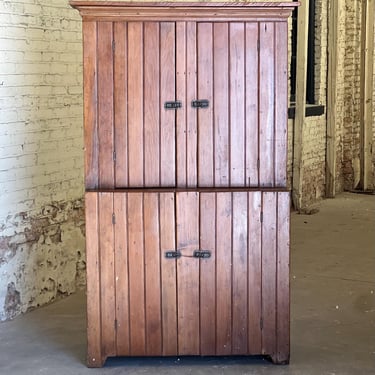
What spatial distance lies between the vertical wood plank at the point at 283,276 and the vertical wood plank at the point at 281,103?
0.13 meters

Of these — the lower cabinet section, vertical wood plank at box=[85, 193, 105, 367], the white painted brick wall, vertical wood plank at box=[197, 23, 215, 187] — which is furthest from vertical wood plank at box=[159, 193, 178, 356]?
the white painted brick wall

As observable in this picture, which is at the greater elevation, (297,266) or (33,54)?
(33,54)

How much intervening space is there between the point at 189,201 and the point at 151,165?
27cm

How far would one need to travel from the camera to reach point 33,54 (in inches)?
198

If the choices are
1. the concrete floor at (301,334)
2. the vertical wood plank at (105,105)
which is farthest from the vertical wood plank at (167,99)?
the concrete floor at (301,334)

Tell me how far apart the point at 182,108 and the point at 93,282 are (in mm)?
976

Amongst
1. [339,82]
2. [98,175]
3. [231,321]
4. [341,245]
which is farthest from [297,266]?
[339,82]

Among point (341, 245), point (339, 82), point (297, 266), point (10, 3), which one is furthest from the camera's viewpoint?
point (339, 82)

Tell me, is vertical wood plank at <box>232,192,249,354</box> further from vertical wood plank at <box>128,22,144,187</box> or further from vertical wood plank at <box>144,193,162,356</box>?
vertical wood plank at <box>128,22,144,187</box>

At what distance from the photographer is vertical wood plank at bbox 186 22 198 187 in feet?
13.3

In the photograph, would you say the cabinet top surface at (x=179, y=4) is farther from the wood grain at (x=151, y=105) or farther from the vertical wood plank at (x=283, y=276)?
the vertical wood plank at (x=283, y=276)

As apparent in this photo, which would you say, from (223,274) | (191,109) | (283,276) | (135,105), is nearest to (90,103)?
(135,105)

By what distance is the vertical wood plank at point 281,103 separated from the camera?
4.07m

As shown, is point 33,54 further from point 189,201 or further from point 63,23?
point 189,201
